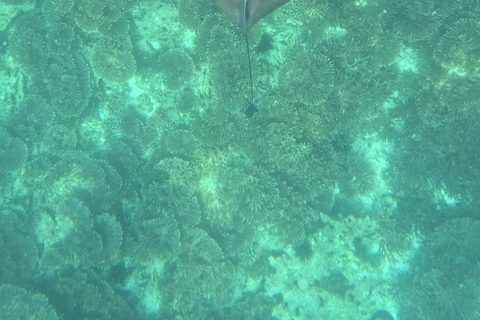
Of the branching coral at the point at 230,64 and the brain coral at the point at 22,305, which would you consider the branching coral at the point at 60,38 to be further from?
the brain coral at the point at 22,305

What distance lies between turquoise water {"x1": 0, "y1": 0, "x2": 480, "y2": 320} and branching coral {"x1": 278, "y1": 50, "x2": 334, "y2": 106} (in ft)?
0.10

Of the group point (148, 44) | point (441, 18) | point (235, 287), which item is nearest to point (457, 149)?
point (441, 18)

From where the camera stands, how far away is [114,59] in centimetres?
574

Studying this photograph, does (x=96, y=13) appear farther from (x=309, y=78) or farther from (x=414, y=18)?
(x=414, y=18)

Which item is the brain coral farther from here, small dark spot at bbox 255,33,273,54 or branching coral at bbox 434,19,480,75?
branching coral at bbox 434,19,480,75

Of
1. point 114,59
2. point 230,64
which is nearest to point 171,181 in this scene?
point 230,64

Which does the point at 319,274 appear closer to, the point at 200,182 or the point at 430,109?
the point at 200,182

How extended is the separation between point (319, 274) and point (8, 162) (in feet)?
20.4

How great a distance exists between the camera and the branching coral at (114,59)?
5.70m

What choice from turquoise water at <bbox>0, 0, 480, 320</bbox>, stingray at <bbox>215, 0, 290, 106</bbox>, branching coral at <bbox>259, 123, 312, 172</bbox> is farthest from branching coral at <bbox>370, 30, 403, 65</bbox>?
branching coral at <bbox>259, 123, 312, 172</bbox>

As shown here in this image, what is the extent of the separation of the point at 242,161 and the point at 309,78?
1.87 meters

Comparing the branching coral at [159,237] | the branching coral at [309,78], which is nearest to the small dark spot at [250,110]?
the branching coral at [309,78]

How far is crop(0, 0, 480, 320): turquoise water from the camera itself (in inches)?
207

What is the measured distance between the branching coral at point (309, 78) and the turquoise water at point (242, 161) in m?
0.03
